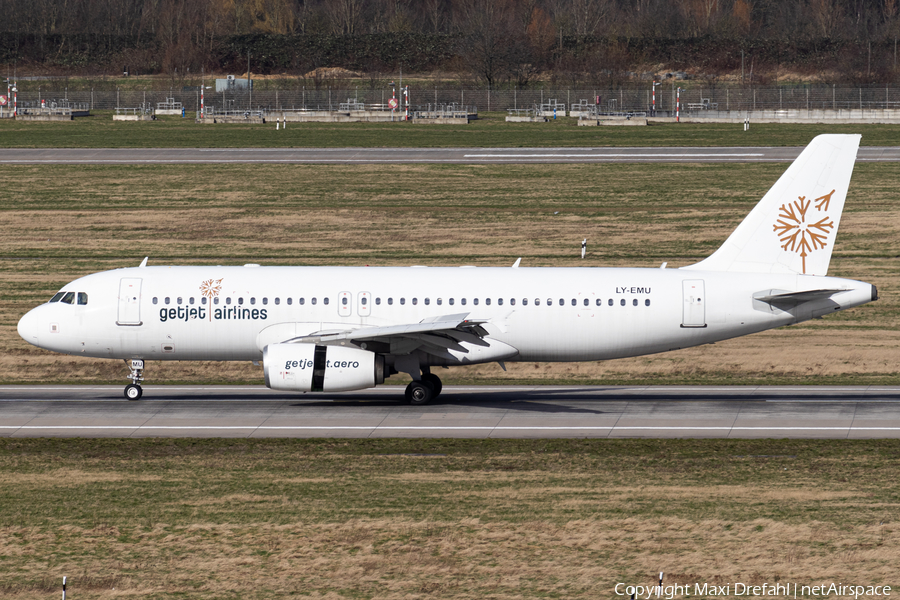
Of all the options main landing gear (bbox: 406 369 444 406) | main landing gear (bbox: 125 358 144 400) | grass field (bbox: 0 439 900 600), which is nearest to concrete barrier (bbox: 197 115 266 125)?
main landing gear (bbox: 125 358 144 400)

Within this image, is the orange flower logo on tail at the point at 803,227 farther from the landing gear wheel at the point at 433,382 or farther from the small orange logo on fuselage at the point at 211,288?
the small orange logo on fuselage at the point at 211,288

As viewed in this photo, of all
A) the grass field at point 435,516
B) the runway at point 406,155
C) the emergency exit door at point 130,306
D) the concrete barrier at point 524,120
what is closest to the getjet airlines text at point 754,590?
the grass field at point 435,516

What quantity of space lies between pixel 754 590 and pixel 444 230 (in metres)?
50.0

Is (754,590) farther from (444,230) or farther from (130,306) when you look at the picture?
(444,230)

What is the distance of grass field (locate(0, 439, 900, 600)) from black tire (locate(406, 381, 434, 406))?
235 inches

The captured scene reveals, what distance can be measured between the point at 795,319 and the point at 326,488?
711 inches

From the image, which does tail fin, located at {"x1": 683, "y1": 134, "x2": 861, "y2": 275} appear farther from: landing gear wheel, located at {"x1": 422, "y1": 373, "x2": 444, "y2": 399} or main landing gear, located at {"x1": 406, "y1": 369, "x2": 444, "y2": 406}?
main landing gear, located at {"x1": 406, "y1": 369, "x2": 444, "y2": 406}

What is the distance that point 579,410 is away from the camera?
38125 millimetres

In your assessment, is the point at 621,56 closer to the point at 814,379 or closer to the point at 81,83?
the point at 81,83

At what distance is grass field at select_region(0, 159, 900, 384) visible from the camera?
158 ft

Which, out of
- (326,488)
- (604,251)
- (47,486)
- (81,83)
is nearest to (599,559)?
(326,488)

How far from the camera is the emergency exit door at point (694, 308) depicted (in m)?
37.9

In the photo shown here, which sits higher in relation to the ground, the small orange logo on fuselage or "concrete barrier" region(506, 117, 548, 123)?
"concrete barrier" region(506, 117, 548, 123)

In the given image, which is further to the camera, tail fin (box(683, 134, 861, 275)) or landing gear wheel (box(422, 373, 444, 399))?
landing gear wheel (box(422, 373, 444, 399))
